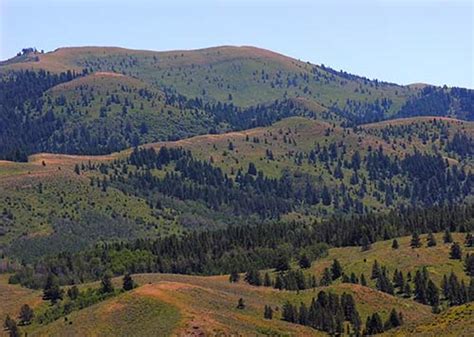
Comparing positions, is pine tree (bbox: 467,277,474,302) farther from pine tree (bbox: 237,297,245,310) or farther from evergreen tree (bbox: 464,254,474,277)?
pine tree (bbox: 237,297,245,310)

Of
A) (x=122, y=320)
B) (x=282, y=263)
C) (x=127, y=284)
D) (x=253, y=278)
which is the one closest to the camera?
(x=122, y=320)

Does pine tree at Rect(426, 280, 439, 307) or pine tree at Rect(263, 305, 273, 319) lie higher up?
pine tree at Rect(263, 305, 273, 319)

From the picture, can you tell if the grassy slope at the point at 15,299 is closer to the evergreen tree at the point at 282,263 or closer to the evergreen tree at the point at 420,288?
the evergreen tree at the point at 282,263

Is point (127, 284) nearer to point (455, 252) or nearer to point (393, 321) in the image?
point (393, 321)

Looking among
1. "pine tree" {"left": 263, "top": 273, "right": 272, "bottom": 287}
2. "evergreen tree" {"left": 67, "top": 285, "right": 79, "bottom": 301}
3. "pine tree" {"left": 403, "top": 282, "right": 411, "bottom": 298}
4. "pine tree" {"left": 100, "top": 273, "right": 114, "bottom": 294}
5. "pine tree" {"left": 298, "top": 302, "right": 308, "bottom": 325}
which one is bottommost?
"pine tree" {"left": 403, "top": 282, "right": 411, "bottom": 298}

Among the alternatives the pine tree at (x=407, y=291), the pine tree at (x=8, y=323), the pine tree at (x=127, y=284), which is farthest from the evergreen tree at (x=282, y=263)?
the pine tree at (x=8, y=323)

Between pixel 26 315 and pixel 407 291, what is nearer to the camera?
pixel 26 315

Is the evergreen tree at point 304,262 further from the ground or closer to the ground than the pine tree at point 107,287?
closer to the ground

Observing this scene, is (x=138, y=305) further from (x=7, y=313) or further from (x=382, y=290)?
(x=382, y=290)

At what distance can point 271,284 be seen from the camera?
588 feet

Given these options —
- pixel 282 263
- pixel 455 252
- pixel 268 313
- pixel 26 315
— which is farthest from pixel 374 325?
pixel 26 315

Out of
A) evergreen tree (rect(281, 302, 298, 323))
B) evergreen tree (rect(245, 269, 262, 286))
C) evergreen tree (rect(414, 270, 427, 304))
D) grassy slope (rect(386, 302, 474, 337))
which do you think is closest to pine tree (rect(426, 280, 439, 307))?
evergreen tree (rect(414, 270, 427, 304))

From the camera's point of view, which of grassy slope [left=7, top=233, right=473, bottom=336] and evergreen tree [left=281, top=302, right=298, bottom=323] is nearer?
grassy slope [left=7, top=233, right=473, bottom=336]

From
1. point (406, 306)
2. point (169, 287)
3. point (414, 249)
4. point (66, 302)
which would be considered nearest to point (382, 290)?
point (406, 306)
